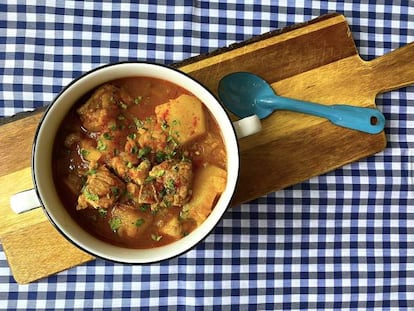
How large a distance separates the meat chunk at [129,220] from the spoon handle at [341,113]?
1.12 ft

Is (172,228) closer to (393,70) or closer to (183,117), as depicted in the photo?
(183,117)

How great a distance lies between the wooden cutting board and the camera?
4.17 ft

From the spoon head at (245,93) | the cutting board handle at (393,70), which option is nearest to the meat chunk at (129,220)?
the spoon head at (245,93)

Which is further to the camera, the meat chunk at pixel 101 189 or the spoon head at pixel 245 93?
the spoon head at pixel 245 93

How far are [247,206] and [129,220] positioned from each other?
298mm

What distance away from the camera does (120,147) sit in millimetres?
1177

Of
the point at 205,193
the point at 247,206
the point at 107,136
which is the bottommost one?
the point at 247,206

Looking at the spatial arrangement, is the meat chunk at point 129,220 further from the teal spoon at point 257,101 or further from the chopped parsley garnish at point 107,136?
the teal spoon at point 257,101

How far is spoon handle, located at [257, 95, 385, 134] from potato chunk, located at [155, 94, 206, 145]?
0.59 ft

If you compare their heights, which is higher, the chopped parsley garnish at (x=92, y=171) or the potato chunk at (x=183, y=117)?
the potato chunk at (x=183, y=117)

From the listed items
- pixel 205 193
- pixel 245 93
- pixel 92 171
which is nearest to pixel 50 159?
pixel 92 171

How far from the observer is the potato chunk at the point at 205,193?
119 cm

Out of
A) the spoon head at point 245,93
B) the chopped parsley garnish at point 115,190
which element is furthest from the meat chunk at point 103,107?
the spoon head at point 245,93

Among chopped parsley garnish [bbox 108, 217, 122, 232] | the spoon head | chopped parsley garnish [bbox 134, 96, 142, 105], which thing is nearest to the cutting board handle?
the spoon head
